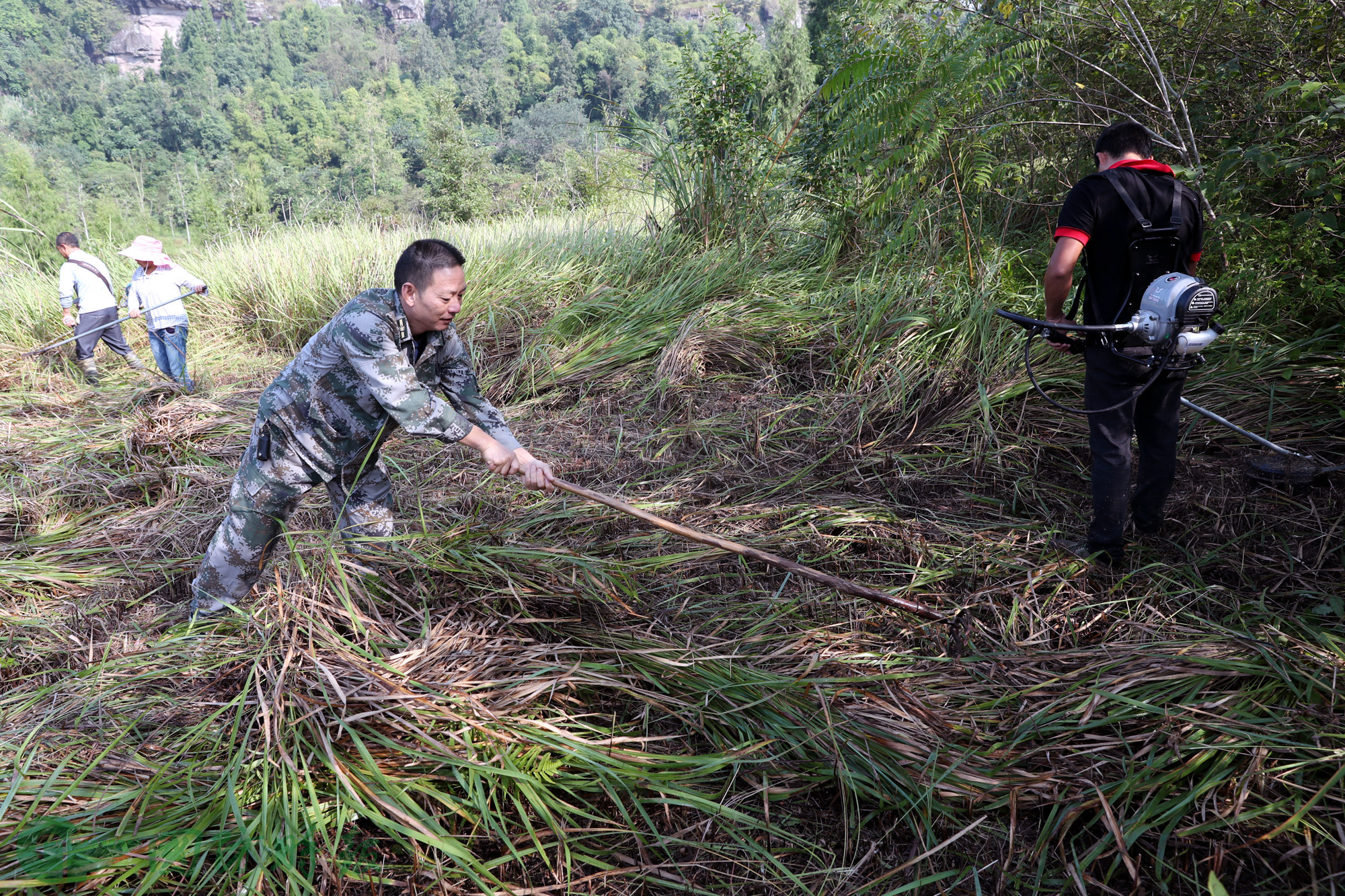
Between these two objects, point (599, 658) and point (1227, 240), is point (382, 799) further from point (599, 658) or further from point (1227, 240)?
point (1227, 240)

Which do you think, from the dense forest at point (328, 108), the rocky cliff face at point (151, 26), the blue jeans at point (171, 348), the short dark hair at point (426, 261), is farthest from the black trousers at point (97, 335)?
the rocky cliff face at point (151, 26)

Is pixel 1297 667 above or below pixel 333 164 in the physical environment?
below

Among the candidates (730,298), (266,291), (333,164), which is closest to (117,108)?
(333,164)

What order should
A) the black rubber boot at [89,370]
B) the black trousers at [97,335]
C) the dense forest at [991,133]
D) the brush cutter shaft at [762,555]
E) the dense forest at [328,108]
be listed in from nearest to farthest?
1. the brush cutter shaft at [762,555]
2. the dense forest at [991,133]
3. the black rubber boot at [89,370]
4. the black trousers at [97,335]
5. the dense forest at [328,108]

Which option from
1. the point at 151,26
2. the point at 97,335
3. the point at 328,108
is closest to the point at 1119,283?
the point at 97,335

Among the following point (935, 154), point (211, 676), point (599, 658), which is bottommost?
point (599, 658)

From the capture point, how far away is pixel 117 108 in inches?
2357

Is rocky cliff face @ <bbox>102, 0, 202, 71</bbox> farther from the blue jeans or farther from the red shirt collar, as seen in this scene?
the red shirt collar

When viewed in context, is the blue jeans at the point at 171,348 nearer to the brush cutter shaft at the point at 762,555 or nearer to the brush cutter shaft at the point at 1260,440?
the brush cutter shaft at the point at 762,555

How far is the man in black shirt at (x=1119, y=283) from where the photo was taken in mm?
2461

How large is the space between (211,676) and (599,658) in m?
1.06

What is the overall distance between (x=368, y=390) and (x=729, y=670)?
1481 millimetres

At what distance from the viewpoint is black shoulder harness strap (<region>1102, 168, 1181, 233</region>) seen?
241cm

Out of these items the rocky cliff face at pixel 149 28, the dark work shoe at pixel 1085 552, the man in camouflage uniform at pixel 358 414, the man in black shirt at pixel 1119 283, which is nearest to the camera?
the man in camouflage uniform at pixel 358 414
